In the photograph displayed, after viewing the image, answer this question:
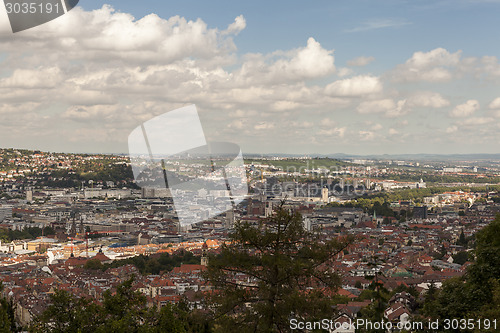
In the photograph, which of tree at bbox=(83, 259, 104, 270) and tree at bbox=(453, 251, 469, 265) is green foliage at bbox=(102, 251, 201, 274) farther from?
tree at bbox=(453, 251, 469, 265)

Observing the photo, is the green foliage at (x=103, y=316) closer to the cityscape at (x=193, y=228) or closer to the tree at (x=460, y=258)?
the cityscape at (x=193, y=228)

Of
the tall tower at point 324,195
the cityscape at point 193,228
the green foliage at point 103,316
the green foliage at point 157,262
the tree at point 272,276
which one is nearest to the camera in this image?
the tree at point 272,276

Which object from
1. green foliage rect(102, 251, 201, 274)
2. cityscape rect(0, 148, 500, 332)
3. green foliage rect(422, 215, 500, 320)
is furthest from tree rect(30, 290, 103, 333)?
green foliage rect(102, 251, 201, 274)

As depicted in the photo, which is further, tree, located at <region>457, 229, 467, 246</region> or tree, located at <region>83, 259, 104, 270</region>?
tree, located at <region>457, 229, 467, 246</region>

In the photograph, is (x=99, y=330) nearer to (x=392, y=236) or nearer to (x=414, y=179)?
(x=392, y=236)

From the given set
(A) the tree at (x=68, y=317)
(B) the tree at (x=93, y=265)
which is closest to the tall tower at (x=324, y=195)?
(B) the tree at (x=93, y=265)

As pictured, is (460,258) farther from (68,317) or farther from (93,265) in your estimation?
(68,317)

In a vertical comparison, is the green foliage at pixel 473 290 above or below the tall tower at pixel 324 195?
above

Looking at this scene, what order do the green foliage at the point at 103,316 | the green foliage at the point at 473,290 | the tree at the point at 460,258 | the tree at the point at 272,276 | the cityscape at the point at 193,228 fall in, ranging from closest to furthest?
the tree at the point at 272,276, the green foliage at the point at 473,290, the green foliage at the point at 103,316, the cityscape at the point at 193,228, the tree at the point at 460,258

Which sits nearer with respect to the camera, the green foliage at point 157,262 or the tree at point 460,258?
the tree at point 460,258
